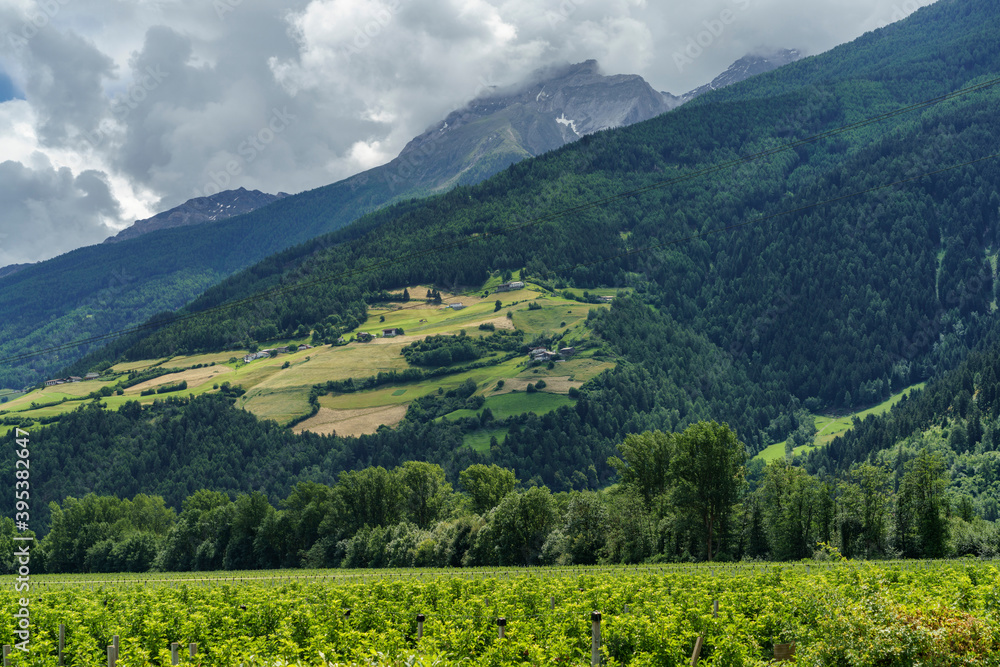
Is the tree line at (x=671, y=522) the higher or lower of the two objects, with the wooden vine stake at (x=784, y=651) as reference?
lower

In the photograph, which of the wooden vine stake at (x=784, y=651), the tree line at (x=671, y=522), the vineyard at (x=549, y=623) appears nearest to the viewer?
the vineyard at (x=549, y=623)

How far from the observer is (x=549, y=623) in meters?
34.5

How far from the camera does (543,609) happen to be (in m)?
39.9

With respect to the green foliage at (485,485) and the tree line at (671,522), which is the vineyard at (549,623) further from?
the green foliage at (485,485)

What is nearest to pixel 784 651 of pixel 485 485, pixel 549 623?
pixel 549 623

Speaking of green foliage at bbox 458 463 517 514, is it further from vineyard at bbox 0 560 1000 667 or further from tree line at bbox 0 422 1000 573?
vineyard at bbox 0 560 1000 667

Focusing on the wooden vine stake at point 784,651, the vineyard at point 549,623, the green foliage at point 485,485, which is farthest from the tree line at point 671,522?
the wooden vine stake at point 784,651

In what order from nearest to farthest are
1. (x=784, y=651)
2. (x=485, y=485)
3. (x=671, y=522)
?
(x=784, y=651)
(x=671, y=522)
(x=485, y=485)

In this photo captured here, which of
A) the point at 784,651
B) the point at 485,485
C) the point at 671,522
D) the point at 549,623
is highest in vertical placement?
the point at 549,623

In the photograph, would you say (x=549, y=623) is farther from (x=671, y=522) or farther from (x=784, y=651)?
(x=671, y=522)

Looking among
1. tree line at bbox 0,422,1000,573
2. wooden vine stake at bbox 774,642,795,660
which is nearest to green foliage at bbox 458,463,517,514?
tree line at bbox 0,422,1000,573

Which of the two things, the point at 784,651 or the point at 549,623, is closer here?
the point at 784,651

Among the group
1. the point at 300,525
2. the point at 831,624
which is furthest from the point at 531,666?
the point at 300,525

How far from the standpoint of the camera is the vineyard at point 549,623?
20.1 m
